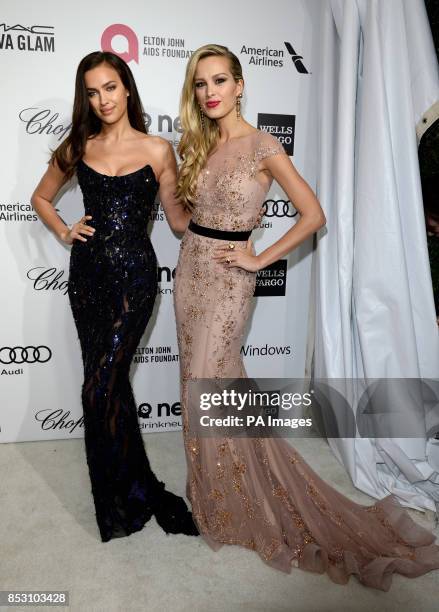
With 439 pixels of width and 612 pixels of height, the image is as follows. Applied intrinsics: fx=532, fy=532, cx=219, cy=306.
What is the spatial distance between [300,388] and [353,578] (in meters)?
1.64

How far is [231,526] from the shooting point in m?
2.63

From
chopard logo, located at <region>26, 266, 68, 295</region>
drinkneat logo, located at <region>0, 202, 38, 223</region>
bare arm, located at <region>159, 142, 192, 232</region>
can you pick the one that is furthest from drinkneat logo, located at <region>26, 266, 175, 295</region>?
bare arm, located at <region>159, 142, 192, 232</region>

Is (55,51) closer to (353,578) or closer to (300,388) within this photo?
(300,388)

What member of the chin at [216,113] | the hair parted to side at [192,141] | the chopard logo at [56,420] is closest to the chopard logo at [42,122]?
the hair parted to side at [192,141]

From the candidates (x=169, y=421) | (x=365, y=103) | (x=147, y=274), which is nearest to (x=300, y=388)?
(x=169, y=421)

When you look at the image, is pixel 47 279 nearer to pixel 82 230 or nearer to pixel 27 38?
pixel 82 230

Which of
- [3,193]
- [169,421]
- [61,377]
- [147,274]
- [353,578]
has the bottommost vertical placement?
[353,578]

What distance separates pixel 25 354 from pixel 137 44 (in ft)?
6.82

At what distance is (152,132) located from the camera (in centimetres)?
334

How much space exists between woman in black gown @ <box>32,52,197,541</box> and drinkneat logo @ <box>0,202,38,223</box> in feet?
2.02

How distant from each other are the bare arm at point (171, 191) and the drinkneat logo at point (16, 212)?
96 centimetres

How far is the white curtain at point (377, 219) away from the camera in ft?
9.50

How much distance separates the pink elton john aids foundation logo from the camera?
3.16 metres

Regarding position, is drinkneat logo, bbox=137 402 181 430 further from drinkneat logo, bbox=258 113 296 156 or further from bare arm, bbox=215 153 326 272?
drinkneat logo, bbox=258 113 296 156
